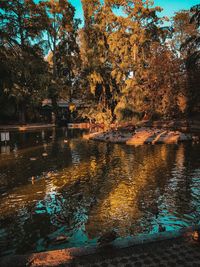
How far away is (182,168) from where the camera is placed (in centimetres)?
1173

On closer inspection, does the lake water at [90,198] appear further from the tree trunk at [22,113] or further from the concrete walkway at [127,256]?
the tree trunk at [22,113]

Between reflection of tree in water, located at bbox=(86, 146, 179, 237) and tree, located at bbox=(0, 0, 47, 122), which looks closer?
reflection of tree in water, located at bbox=(86, 146, 179, 237)

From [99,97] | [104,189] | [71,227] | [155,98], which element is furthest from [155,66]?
[71,227]

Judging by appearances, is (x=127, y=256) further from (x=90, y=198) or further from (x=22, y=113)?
(x=22, y=113)

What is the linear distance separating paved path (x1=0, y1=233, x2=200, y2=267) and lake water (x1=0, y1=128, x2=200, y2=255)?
3.56 ft

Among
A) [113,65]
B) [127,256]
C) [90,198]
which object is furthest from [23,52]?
[127,256]

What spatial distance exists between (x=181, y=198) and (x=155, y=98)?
924 inches

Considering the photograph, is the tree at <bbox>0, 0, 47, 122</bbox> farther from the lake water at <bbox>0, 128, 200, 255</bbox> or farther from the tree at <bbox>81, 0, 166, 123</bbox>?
the lake water at <bbox>0, 128, 200, 255</bbox>

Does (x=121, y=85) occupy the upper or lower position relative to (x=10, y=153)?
upper

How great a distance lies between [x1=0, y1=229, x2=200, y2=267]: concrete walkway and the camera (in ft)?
12.8

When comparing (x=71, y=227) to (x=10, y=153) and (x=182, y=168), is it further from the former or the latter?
(x=10, y=153)

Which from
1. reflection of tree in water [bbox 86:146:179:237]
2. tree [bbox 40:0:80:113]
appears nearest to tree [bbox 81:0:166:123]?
tree [bbox 40:0:80:113]

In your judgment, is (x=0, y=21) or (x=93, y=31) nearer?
(x=0, y=21)

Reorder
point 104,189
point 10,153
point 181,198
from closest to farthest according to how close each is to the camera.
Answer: point 181,198
point 104,189
point 10,153
